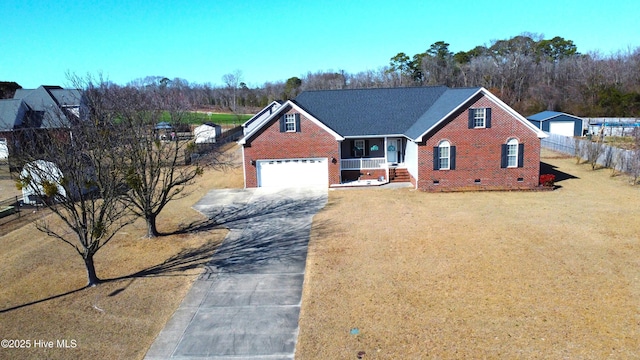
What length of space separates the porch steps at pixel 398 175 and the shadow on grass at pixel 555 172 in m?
9.78

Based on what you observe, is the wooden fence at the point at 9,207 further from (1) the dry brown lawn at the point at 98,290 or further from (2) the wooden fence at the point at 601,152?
(2) the wooden fence at the point at 601,152

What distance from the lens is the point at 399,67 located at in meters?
99.9

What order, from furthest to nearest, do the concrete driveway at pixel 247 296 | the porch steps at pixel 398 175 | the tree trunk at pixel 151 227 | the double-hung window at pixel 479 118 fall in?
the porch steps at pixel 398 175
the double-hung window at pixel 479 118
the tree trunk at pixel 151 227
the concrete driveway at pixel 247 296

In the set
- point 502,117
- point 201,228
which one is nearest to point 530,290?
point 201,228

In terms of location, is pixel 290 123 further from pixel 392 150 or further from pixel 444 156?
pixel 444 156

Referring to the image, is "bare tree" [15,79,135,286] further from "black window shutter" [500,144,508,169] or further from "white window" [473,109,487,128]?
"black window shutter" [500,144,508,169]

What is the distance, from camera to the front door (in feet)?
104

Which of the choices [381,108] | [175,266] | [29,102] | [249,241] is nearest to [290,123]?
[381,108]

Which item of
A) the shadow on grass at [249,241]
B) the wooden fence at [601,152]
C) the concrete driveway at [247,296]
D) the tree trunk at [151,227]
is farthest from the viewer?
the wooden fence at [601,152]

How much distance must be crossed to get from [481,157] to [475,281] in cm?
1501

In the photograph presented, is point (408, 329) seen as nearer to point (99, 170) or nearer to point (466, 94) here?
point (99, 170)

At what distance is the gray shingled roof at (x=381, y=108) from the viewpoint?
30219mm

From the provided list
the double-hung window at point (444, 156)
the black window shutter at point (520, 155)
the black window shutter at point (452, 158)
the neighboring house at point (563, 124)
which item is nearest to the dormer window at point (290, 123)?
the double-hung window at point (444, 156)

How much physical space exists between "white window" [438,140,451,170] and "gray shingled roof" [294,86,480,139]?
1.64m
